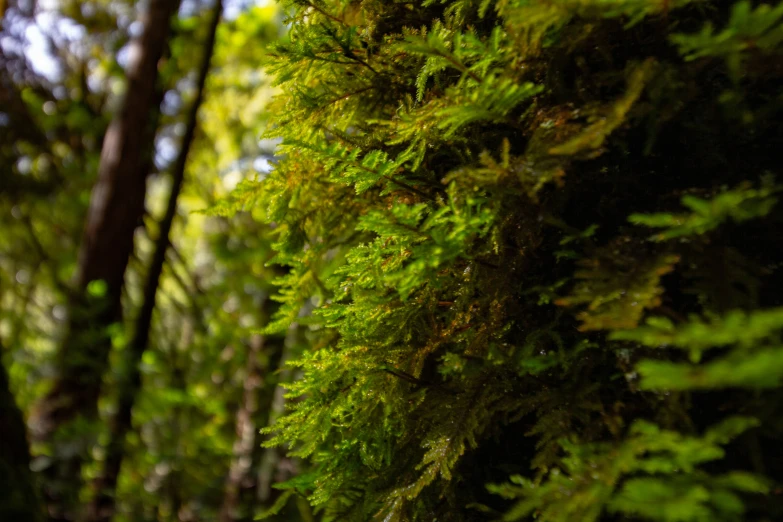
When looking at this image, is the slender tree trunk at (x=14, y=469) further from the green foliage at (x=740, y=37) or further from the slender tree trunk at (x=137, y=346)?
the green foliage at (x=740, y=37)

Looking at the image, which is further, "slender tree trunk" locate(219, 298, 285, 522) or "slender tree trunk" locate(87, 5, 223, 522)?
"slender tree trunk" locate(87, 5, 223, 522)

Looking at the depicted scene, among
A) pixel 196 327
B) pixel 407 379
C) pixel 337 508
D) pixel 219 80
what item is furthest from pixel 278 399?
pixel 219 80

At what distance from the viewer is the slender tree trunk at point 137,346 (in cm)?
380

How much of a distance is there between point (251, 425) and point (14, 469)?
1903 millimetres

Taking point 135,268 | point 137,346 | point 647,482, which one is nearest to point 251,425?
point 137,346

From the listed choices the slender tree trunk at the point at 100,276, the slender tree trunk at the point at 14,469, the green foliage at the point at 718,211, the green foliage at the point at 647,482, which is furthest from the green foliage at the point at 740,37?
the slender tree trunk at the point at 100,276

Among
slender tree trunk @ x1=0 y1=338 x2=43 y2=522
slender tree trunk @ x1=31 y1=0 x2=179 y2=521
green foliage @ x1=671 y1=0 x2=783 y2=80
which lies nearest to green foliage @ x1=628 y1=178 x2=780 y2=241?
green foliage @ x1=671 y1=0 x2=783 y2=80

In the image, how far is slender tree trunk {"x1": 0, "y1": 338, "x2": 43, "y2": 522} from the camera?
186cm

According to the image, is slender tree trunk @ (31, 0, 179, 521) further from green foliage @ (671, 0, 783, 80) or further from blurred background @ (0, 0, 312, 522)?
green foliage @ (671, 0, 783, 80)

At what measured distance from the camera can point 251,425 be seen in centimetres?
381

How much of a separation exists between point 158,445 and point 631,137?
479 centimetres

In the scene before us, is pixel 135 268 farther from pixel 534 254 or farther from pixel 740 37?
pixel 740 37

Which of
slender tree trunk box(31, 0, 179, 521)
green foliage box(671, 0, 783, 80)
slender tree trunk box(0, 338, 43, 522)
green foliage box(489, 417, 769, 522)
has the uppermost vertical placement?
slender tree trunk box(31, 0, 179, 521)

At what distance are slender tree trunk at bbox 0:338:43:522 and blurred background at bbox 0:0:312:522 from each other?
0.91 m
